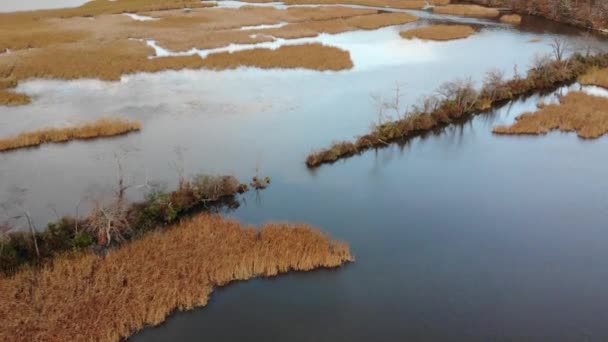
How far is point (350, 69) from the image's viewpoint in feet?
111

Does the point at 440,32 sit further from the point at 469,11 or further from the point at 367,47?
the point at 469,11

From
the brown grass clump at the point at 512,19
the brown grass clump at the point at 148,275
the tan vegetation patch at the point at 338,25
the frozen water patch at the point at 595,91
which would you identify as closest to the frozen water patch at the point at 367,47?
the tan vegetation patch at the point at 338,25

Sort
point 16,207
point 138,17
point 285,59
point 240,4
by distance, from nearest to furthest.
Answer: point 16,207
point 285,59
point 138,17
point 240,4

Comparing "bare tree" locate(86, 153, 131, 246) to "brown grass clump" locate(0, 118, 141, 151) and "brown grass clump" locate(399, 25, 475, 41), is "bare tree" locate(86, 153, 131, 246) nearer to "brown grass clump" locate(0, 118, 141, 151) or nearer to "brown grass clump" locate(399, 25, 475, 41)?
"brown grass clump" locate(0, 118, 141, 151)

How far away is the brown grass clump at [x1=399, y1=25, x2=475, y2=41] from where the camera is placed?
44719 mm

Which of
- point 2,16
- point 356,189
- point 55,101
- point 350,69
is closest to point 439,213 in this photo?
point 356,189

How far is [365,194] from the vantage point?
18.8m

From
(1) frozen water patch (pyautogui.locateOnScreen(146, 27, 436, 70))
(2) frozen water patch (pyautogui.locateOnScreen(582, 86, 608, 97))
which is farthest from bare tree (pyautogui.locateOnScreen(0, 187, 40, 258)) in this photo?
(2) frozen water patch (pyautogui.locateOnScreen(582, 86, 608, 97))

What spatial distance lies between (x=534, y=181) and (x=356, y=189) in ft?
25.7

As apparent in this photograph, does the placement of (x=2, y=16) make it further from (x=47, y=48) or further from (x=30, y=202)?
(x=30, y=202)

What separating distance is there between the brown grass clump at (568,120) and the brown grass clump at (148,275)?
15.2 metres

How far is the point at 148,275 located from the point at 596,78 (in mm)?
32119

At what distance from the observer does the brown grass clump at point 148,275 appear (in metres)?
11.8

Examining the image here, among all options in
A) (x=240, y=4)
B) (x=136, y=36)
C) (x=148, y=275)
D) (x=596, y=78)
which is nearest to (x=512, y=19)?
(x=596, y=78)
